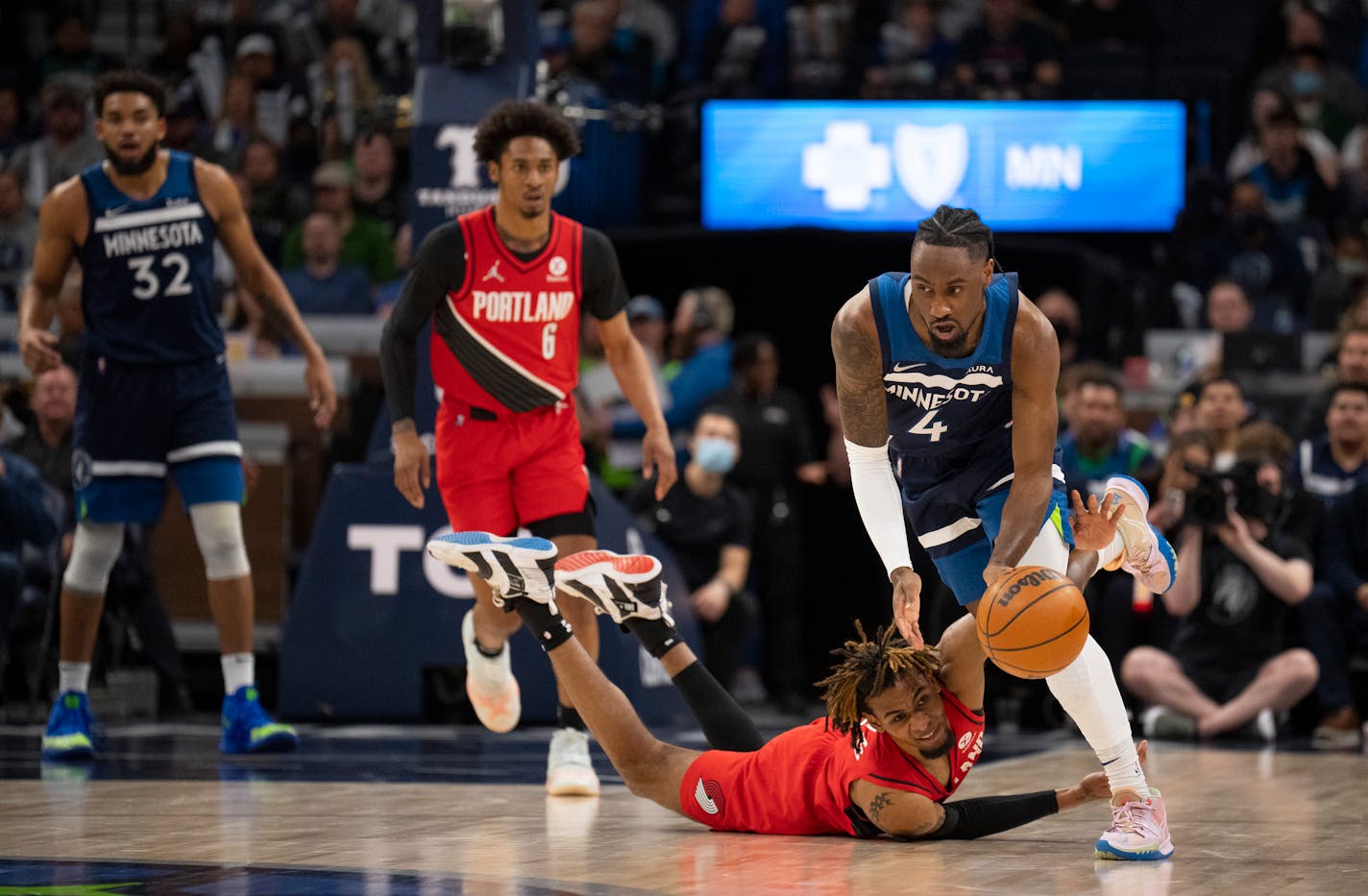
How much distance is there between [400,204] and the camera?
12.6 meters

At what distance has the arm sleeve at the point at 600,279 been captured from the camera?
6246 mm

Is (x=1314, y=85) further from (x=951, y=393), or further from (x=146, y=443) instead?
(x=951, y=393)

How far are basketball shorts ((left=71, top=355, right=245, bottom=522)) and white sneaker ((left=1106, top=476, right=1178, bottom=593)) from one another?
10.7 ft

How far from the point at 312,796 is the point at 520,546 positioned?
1073 millimetres

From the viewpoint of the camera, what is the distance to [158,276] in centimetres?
693

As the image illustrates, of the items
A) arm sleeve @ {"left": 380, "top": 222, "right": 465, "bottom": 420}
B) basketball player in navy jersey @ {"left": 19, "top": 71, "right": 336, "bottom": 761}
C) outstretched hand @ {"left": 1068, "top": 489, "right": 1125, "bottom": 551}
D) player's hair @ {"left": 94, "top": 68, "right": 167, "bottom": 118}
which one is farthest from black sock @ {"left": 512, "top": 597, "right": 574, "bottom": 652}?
player's hair @ {"left": 94, "top": 68, "right": 167, "bottom": 118}

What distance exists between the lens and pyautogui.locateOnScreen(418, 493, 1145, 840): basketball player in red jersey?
4.71 metres

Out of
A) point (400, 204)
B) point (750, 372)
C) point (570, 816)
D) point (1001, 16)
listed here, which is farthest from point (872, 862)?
point (1001, 16)

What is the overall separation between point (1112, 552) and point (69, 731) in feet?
12.4

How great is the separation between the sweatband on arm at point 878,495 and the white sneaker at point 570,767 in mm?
1515

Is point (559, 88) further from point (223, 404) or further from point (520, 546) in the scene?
point (520, 546)

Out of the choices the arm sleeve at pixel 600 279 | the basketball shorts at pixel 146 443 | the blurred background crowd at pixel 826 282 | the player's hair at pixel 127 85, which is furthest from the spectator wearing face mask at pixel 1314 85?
the basketball shorts at pixel 146 443

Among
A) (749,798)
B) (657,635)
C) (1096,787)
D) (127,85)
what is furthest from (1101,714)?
(127,85)

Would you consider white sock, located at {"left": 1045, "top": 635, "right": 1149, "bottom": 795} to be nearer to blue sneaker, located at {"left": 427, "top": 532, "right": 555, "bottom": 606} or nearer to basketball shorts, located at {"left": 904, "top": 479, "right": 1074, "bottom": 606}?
basketball shorts, located at {"left": 904, "top": 479, "right": 1074, "bottom": 606}
